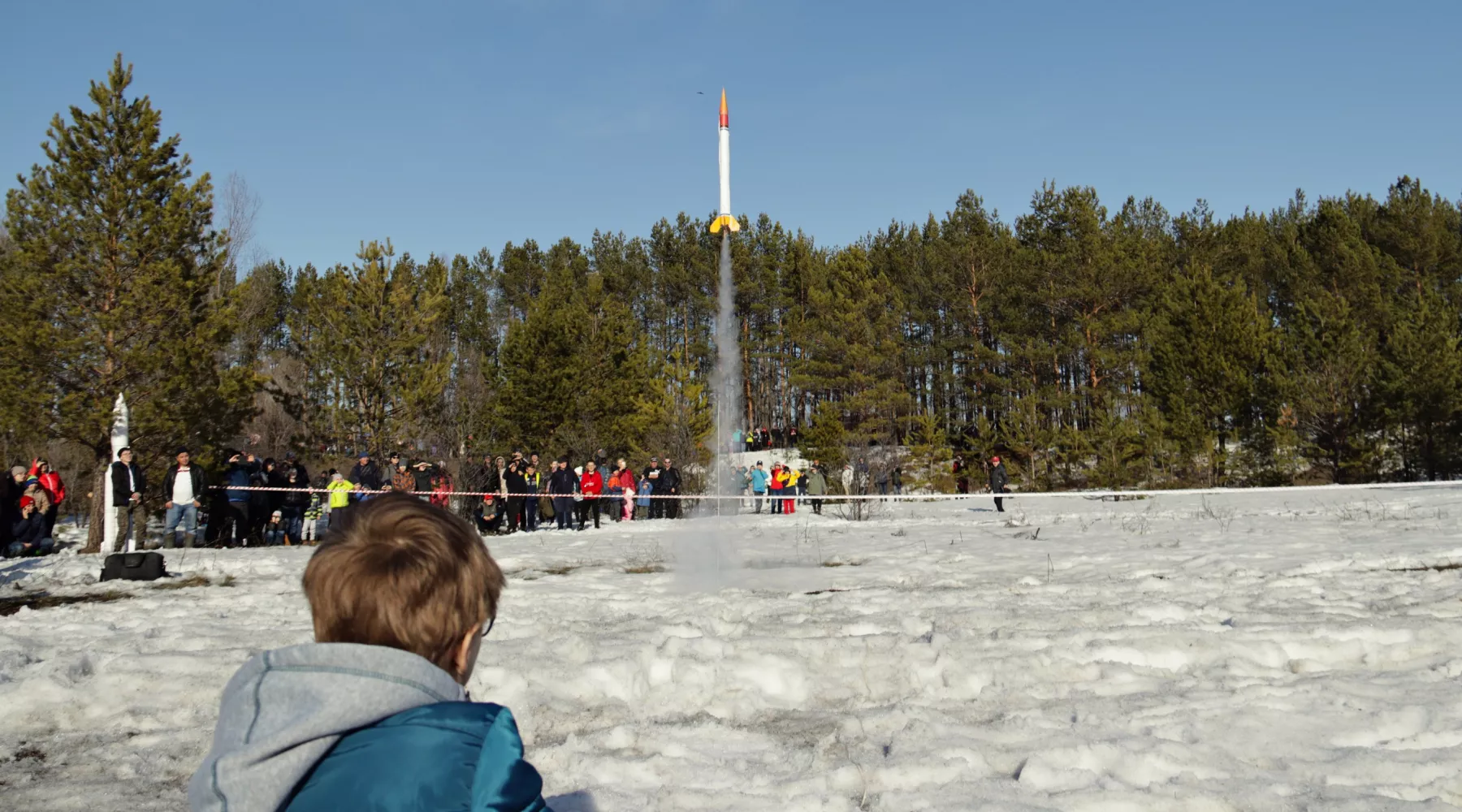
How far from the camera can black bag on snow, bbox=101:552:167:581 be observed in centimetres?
1117

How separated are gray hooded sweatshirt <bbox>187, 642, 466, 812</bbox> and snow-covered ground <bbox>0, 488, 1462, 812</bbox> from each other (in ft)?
7.82

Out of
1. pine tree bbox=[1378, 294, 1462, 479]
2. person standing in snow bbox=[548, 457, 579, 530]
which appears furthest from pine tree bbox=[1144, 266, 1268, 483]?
person standing in snow bbox=[548, 457, 579, 530]

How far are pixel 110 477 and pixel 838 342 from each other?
31030 millimetres

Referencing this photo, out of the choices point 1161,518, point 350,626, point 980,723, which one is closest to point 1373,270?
point 1161,518

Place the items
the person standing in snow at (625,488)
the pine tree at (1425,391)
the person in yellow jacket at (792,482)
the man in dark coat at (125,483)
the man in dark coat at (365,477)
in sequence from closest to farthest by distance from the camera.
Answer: the man in dark coat at (125,483), the man in dark coat at (365,477), the person standing in snow at (625,488), the person in yellow jacket at (792,482), the pine tree at (1425,391)

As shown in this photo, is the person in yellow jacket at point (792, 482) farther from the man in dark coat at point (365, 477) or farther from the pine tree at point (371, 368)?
the man in dark coat at point (365, 477)

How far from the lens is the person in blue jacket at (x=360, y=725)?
1.64 m

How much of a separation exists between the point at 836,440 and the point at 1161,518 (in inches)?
801

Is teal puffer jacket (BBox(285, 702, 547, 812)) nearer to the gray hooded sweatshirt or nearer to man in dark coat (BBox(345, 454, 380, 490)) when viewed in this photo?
the gray hooded sweatshirt

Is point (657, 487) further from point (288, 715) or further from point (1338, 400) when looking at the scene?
point (288, 715)

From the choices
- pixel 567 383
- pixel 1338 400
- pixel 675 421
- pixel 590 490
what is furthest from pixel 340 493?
pixel 1338 400

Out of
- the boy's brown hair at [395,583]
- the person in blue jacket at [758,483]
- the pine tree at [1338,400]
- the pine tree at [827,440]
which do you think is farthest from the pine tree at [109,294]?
the pine tree at [1338,400]

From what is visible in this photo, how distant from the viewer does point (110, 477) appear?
1370 centimetres

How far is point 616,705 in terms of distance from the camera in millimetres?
5355
